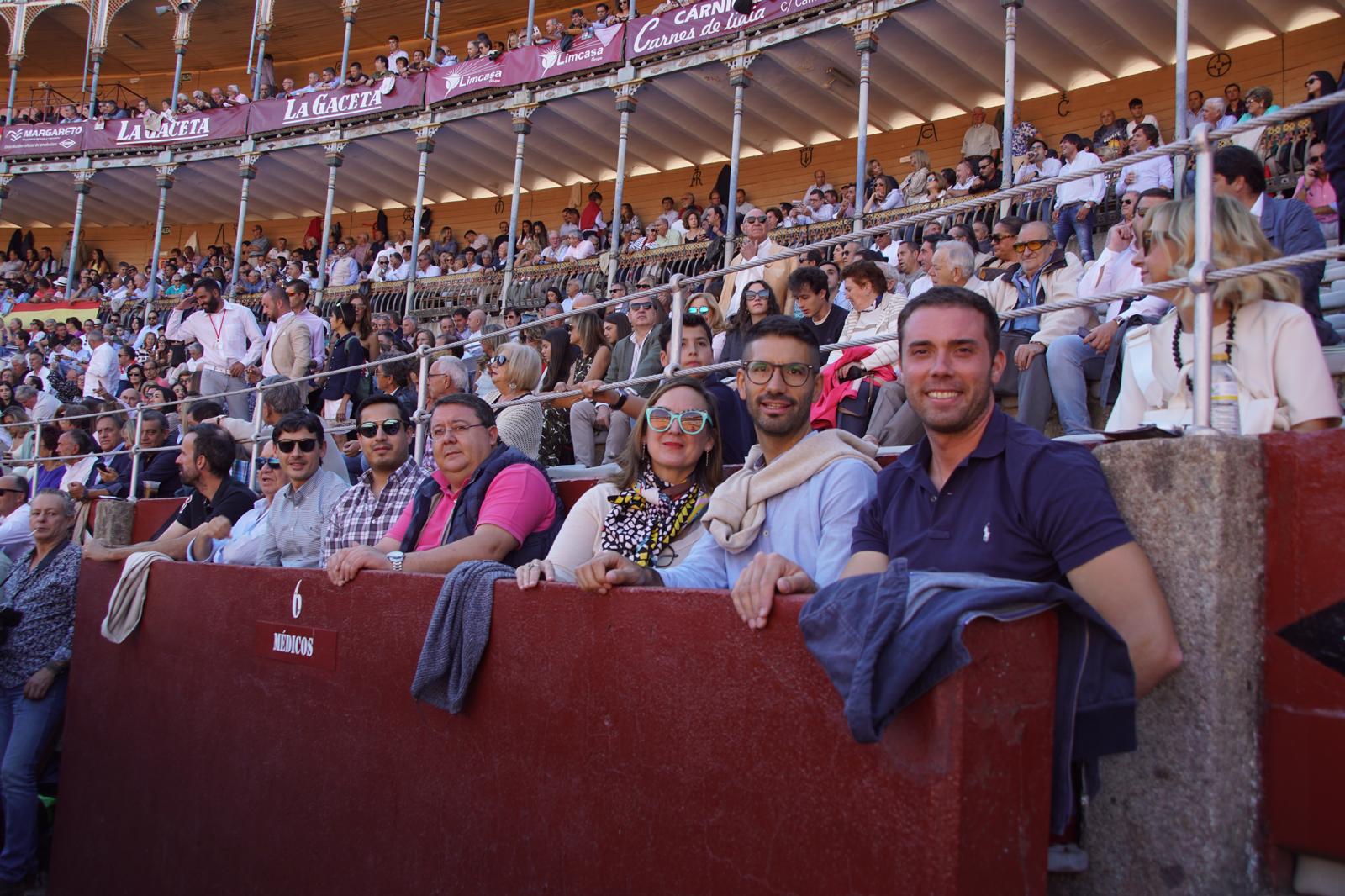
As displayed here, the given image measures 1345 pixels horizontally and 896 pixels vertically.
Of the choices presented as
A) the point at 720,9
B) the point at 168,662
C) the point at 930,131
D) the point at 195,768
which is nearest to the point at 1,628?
the point at 168,662

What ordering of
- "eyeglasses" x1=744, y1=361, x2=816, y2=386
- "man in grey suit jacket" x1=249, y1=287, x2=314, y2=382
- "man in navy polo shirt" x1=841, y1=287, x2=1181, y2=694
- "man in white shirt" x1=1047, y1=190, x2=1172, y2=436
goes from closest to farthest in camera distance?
"man in navy polo shirt" x1=841, y1=287, x2=1181, y2=694 → "eyeglasses" x1=744, y1=361, x2=816, y2=386 → "man in white shirt" x1=1047, y1=190, x2=1172, y2=436 → "man in grey suit jacket" x1=249, y1=287, x2=314, y2=382

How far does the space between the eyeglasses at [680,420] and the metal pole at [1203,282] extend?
160cm

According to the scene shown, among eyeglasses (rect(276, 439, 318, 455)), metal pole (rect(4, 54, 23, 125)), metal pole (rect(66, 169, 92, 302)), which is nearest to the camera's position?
eyeglasses (rect(276, 439, 318, 455))

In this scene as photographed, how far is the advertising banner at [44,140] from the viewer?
25562 mm

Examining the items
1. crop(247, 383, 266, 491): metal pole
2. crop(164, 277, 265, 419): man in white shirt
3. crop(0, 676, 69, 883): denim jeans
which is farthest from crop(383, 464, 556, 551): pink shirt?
crop(164, 277, 265, 419): man in white shirt

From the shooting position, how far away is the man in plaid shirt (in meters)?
4.97

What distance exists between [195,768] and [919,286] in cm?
544

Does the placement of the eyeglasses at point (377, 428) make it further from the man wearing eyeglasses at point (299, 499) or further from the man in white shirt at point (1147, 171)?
the man in white shirt at point (1147, 171)

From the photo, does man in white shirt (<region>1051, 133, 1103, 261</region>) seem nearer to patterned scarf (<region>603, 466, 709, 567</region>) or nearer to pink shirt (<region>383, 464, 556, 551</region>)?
pink shirt (<region>383, 464, 556, 551</region>)

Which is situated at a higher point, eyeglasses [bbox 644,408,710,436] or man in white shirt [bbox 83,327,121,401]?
man in white shirt [bbox 83,327,121,401]

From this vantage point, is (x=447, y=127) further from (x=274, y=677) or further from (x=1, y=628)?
(x=274, y=677)

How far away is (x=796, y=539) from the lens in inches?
118

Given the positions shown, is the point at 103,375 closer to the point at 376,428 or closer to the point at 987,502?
the point at 376,428

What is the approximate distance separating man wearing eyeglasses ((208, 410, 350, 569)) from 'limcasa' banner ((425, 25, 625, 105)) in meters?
14.3
